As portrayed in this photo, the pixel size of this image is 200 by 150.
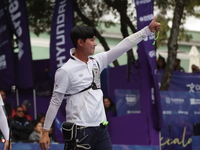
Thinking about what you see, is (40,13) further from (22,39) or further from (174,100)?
(174,100)

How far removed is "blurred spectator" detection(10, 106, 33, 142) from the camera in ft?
40.4

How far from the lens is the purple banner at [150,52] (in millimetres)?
12000

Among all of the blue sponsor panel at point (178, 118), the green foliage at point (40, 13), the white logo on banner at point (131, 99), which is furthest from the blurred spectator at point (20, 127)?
the green foliage at point (40, 13)

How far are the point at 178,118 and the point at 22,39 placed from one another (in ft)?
14.3

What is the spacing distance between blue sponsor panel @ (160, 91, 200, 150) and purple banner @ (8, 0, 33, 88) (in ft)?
11.6

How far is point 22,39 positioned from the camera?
1459cm

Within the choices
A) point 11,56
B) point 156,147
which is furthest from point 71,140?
point 11,56

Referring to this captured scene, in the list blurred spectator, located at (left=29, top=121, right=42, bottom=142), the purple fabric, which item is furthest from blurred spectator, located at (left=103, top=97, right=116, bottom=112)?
blurred spectator, located at (left=29, top=121, right=42, bottom=142)

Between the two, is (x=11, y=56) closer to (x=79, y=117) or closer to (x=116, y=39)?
(x=79, y=117)

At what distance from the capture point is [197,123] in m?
13.2

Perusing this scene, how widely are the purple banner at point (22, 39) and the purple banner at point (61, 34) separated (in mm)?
949

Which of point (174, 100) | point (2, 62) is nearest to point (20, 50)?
point (2, 62)

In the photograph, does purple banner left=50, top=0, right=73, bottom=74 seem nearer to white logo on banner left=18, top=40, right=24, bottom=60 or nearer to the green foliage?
white logo on banner left=18, top=40, right=24, bottom=60

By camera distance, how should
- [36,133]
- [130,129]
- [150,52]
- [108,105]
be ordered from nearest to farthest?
[150,52] → [36,133] → [130,129] → [108,105]
